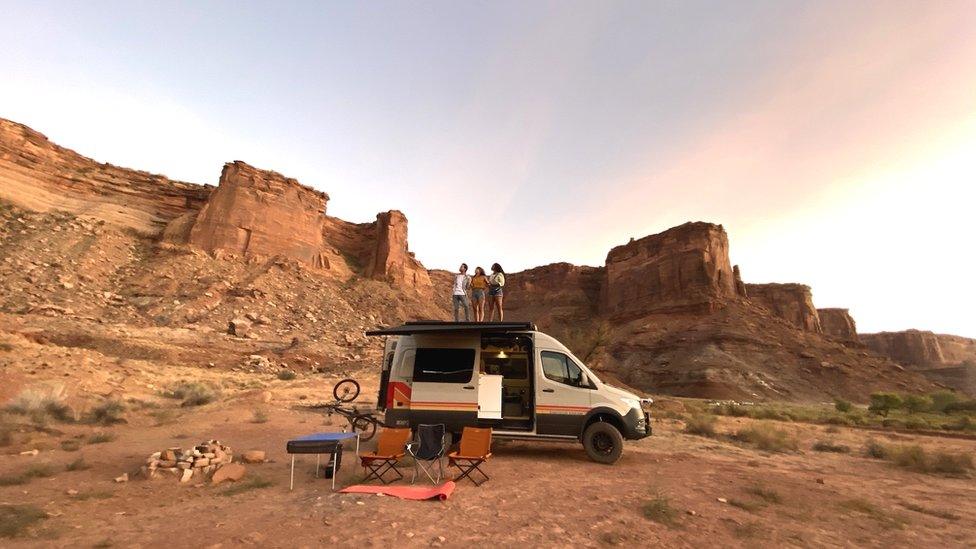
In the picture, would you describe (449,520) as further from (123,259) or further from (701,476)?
(123,259)

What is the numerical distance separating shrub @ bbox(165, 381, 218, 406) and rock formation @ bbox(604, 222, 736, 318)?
57951 mm

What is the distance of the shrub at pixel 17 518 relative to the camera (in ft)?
13.6

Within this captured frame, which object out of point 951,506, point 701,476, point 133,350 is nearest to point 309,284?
point 133,350

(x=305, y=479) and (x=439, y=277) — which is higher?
(x=439, y=277)

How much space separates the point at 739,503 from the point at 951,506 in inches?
155

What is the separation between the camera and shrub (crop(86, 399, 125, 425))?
1093cm

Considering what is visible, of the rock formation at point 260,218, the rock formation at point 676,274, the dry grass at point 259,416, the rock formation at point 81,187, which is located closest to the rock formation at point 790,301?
the rock formation at point 676,274

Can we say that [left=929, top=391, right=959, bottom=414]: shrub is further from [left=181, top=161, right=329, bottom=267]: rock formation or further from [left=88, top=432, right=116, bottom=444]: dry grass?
[left=181, top=161, right=329, bottom=267]: rock formation

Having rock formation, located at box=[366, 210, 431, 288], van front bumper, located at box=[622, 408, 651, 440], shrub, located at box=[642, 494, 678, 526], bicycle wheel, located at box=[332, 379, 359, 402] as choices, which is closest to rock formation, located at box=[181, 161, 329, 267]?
rock formation, located at box=[366, 210, 431, 288]

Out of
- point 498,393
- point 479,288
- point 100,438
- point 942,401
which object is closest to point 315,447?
point 498,393

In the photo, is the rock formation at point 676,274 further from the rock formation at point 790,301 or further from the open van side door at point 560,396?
the open van side door at point 560,396

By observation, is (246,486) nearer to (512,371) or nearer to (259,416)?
(512,371)

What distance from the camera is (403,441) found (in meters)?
6.79

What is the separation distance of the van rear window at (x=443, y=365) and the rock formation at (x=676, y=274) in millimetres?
56654
